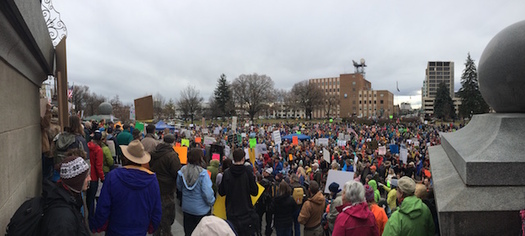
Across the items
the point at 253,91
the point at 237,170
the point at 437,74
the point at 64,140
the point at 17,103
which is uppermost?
the point at 437,74

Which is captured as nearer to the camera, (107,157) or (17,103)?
(17,103)

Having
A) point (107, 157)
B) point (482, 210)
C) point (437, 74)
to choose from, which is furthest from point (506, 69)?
point (437, 74)

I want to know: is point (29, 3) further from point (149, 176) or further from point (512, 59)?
point (512, 59)

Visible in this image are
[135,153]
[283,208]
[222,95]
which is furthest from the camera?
[222,95]

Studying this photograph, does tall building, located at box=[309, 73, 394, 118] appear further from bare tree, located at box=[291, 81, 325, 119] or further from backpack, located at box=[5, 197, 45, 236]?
backpack, located at box=[5, 197, 45, 236]

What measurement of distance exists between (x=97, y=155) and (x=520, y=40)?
6654mm

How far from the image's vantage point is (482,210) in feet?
10.2

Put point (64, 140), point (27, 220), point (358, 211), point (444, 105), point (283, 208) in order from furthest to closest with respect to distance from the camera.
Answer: point (444, 105) < point (283, 208) < point (64, 140) < point (358, 211) < point (27, 220)

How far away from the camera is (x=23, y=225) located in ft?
7.54

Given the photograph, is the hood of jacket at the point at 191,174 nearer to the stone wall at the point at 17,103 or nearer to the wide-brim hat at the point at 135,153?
the wide-brim hat at the point at 135,153

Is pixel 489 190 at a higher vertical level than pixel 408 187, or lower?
higher

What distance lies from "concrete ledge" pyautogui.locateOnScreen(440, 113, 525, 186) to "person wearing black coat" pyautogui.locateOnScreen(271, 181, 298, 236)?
9.35 feet

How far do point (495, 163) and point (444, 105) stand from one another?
3438 inches

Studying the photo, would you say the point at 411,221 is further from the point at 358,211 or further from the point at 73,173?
the point at 73,173
